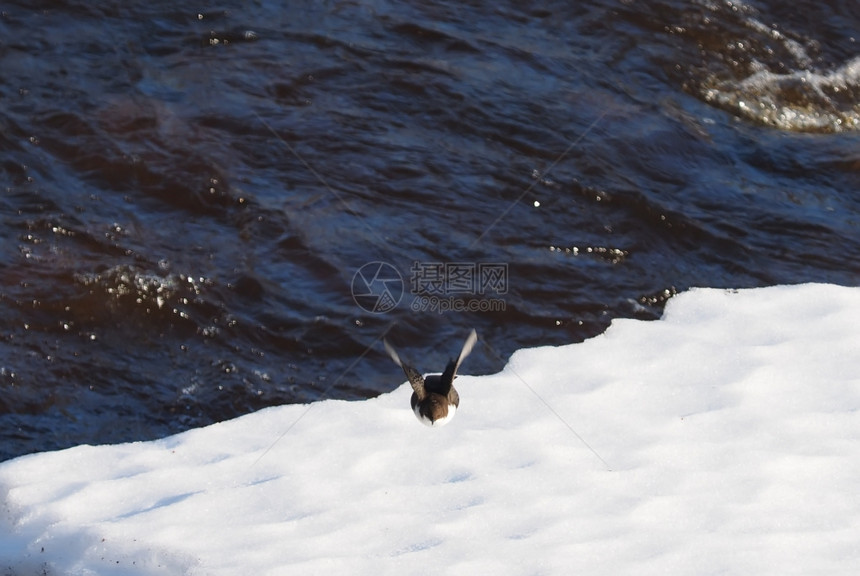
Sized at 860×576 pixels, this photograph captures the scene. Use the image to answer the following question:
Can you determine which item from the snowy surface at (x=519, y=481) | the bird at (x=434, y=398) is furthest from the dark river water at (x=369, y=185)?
the bird at (x=434, y=398)

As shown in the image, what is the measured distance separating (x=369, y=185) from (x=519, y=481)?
246 centimetres

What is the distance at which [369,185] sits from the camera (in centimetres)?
656

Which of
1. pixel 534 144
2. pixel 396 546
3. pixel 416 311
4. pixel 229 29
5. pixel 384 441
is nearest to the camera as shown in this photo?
pixel 396 546

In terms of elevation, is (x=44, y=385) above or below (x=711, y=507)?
below

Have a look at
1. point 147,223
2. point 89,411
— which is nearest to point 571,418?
point 89,411

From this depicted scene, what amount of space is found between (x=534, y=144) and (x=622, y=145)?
1.86 ft

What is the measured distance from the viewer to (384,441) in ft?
16.0

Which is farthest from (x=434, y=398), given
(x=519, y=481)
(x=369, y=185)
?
(x=369, y=185)

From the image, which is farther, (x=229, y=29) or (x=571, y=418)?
(x=229, y=29)

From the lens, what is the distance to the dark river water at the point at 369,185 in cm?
542

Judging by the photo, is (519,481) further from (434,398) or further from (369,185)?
(369,185)

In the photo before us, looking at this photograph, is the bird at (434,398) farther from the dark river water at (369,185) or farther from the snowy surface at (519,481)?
the dark river water at (369,185)

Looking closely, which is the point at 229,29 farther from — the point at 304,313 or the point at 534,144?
the point at 304,313

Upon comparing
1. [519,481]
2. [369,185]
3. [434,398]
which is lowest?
[369,185]
